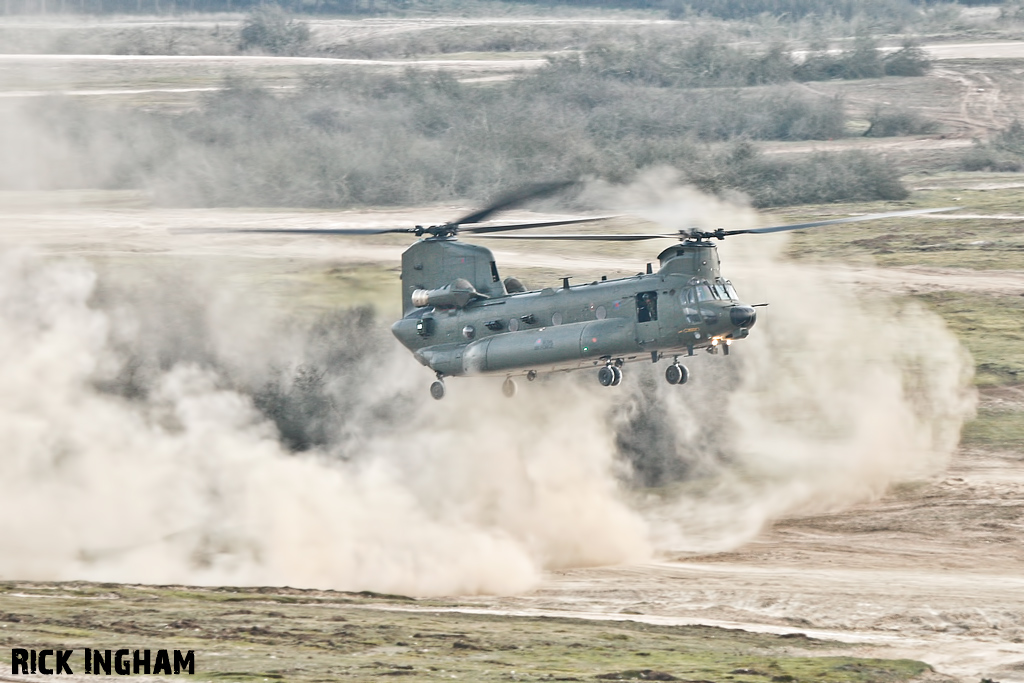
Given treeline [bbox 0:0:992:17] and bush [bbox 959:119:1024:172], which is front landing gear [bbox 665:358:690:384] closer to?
bush [bbox 959:119:1024:172]

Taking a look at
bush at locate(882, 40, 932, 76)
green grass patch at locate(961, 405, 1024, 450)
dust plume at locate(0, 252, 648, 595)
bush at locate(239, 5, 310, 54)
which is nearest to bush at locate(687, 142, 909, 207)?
green grass patch at locate(961, 405, 1024, 450)

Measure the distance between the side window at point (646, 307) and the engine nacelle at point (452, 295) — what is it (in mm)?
3935

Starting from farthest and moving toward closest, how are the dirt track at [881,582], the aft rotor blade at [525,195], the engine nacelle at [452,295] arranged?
1. the engine nacelle at [452,295]
2. the dirt track at [881,582]
3. the aft rotor blade at [525,195]

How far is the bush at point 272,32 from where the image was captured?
93.8 meters

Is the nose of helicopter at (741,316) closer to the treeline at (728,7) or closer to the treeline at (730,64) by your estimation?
the treeline at (730,64)

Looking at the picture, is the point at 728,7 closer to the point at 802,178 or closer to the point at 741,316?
the point at 802,178

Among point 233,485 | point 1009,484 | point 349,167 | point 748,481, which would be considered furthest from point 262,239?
point 1009,484

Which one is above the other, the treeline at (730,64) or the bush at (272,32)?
the bush at (272,32)

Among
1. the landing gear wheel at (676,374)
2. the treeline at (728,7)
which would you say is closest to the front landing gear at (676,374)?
the landing gear wheel at (676,374)

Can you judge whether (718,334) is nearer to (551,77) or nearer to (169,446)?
(169,446)

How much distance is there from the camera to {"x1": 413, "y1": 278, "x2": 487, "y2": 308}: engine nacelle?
3488cm

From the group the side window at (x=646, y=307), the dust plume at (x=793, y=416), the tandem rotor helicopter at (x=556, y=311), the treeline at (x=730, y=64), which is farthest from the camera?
the treeline at (x=730, y=64)

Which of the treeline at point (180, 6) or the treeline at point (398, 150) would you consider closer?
the treeline at point (398, 150)

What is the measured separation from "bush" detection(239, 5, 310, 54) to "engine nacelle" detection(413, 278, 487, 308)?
60690mm
